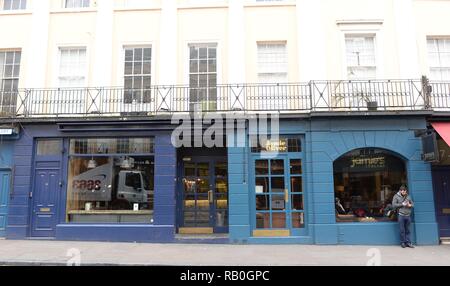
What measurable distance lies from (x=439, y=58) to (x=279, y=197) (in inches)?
281

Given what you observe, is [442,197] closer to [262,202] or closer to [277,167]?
[277,167]

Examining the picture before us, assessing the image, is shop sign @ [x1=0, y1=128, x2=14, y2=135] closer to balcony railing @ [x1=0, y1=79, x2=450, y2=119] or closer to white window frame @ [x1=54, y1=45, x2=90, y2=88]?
balcony railing @ [x1=0, y1=79, x2=450, y2=119]

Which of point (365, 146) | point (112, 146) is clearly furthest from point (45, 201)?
point (365, 146)

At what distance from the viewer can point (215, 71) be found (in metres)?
13.2

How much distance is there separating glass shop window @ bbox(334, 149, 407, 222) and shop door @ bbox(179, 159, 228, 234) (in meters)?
3.74

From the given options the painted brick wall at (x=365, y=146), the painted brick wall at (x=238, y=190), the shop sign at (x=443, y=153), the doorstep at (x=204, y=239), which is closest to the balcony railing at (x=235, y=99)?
the painted brick wall at (x=365, y=146)

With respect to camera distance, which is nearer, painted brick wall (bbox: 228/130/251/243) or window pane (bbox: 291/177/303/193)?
painted brick wall (bbox: 228/130/251/243)

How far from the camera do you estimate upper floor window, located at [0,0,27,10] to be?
1400 centimetres

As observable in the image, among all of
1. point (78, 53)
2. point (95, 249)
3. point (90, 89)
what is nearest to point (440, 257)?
point (95, 249)

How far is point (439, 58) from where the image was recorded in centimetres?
1304

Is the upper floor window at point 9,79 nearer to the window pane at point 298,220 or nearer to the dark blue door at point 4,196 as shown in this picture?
the dark blue door at point 4,196

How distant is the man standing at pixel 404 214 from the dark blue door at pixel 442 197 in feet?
5.40

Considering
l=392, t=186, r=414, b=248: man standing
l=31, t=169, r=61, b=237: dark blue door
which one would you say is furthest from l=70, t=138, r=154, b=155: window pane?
l=392, t=186, r=414, b=248: man standing
